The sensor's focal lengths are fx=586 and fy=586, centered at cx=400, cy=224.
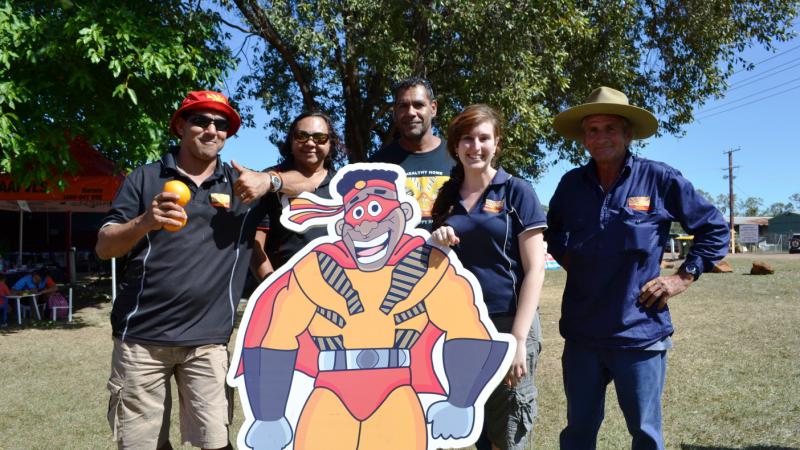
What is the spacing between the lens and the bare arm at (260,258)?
10.3 ft

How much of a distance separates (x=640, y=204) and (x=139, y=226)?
234 centimetres

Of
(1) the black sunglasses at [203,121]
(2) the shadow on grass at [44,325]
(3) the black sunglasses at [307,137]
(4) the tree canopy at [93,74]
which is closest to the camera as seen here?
(1) the black sunglasses at [203,121]

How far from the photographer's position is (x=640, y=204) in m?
2.83

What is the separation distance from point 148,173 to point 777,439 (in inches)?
186

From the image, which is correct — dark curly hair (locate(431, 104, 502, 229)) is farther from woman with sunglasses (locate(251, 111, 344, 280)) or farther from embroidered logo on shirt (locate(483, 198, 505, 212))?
woman with sunglasses (locate(251, 111, 344, 280))

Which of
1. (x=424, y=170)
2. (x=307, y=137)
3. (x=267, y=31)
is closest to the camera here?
(x=307, y=137)

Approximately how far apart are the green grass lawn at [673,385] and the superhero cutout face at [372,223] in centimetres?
240

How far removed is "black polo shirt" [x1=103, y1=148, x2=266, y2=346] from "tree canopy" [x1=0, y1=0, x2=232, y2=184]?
18.0 feet

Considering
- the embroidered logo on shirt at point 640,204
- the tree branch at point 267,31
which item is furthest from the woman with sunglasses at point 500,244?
the tree branch at point 267,31

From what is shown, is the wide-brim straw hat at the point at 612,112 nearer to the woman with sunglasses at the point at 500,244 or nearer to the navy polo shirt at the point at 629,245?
the navy polo shirt at the point at 629,245

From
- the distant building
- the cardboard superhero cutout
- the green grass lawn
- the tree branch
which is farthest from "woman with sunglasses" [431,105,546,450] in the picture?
the distant building

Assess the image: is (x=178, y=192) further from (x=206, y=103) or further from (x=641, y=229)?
(x=641, y=229)

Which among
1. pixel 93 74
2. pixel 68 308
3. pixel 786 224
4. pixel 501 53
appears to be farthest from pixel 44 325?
pixel 786 224

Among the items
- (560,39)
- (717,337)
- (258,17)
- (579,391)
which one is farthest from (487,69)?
(579,391)
